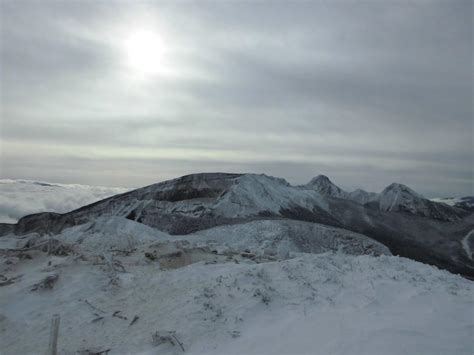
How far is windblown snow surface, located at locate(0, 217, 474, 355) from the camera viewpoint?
7072mm

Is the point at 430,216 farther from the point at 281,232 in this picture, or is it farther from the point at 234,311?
the point at 234,311

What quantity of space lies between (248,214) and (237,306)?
94.8 feet

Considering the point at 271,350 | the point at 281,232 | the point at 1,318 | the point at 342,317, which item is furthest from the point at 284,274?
the point at 281,232

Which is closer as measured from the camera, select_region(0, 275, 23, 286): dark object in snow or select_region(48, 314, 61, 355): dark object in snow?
select_region(48, 314, 61, 355): dark object in snow

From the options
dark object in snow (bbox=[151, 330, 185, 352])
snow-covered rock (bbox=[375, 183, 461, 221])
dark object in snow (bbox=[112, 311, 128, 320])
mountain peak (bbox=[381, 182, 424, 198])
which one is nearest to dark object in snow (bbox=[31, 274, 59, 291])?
dark object in snow (bbox=[112, 311, 128, 320])

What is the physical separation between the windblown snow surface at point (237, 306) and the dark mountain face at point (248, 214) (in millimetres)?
22270

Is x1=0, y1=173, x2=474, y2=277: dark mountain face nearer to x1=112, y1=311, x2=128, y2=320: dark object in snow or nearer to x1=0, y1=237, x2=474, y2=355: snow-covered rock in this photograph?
x1=0, y1=237, x2=474, y2=355: snow-covered rock

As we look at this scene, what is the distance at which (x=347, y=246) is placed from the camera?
30234mm

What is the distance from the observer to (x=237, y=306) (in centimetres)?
919

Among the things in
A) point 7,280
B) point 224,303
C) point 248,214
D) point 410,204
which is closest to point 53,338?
point 224,303

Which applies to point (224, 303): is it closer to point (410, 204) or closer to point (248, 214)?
point (248, 214)

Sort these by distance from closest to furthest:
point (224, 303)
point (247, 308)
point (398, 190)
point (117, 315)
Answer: point (247, 308)
point (224, 303)
point (117, 315)
point (398, 190)

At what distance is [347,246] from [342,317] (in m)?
23.5

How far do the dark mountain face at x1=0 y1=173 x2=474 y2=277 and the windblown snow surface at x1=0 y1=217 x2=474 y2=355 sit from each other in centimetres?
2227
